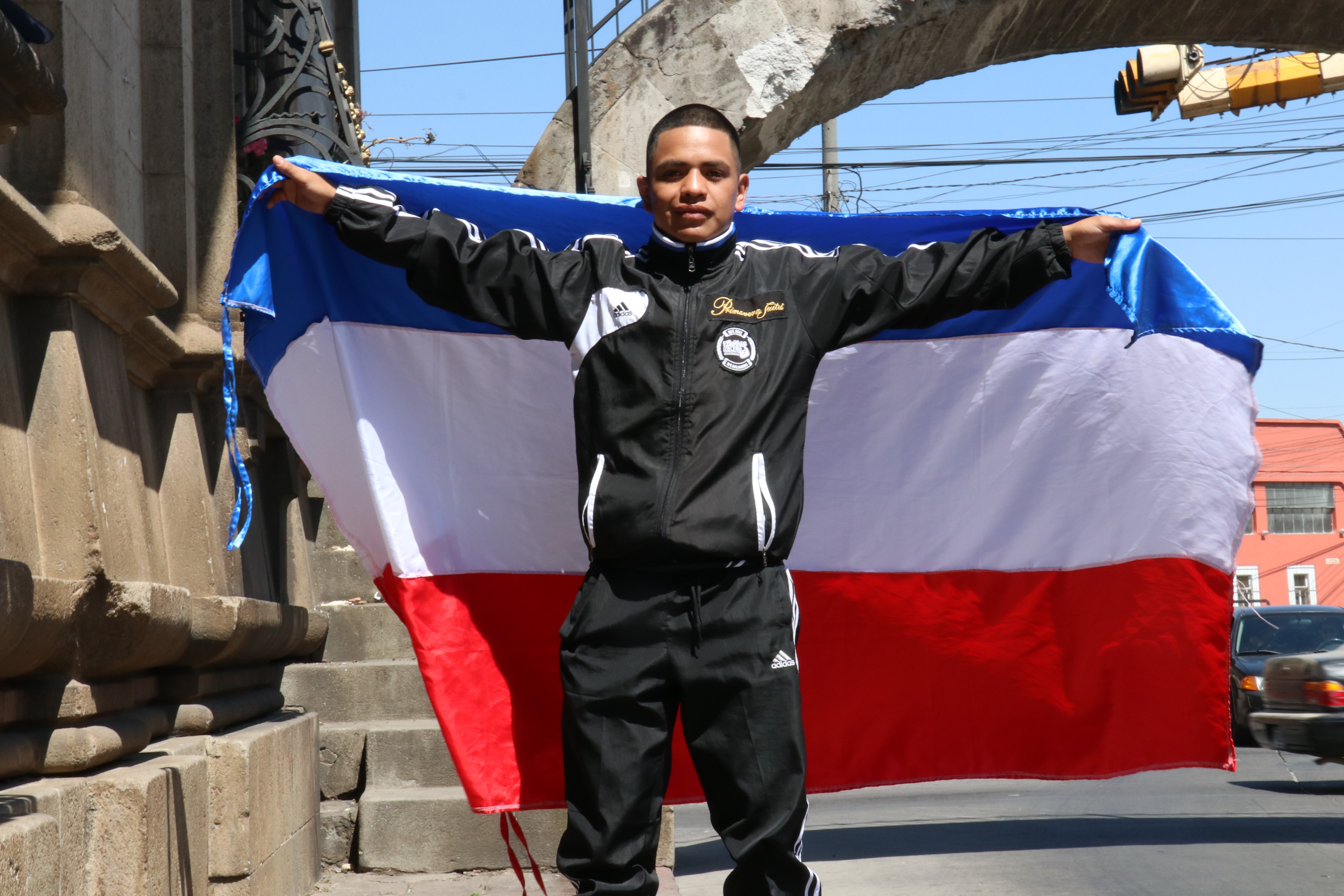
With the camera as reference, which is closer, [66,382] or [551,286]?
[551,286]

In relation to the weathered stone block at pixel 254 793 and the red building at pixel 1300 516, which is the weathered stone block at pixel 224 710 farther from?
the red building at pixel 1300 516

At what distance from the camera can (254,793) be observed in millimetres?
4328

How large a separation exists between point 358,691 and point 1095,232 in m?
4.35

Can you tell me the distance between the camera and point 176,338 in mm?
4660

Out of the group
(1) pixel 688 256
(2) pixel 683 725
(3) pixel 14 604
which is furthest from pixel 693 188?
(3) pixel 14 604

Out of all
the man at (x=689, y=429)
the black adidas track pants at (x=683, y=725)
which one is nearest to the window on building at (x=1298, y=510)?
the man at (x=689, y=429)

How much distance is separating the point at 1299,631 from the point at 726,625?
13333 millimetres

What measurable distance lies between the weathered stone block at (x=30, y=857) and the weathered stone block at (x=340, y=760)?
10.9 feet

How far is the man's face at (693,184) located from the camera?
10.4 feet

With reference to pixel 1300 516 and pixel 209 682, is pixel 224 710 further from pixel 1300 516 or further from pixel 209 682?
pixel 1300 516

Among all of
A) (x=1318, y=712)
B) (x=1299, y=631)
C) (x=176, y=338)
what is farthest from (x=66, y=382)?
(x=1299, y=631)

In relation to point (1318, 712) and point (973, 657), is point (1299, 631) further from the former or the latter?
point (973, 657)

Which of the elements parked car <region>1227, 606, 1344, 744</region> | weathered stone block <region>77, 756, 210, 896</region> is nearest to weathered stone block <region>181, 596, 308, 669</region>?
weathered stone block <region>77, 756, 210, 896</region>

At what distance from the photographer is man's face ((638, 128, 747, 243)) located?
3184 mm
